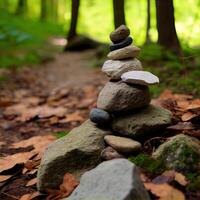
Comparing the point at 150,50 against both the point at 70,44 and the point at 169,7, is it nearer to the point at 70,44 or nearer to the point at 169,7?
the point at 169,7

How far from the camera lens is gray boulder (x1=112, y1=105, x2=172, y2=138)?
10.3ft

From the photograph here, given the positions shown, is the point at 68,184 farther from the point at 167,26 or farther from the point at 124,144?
the point at 167,26

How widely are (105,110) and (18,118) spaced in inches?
100

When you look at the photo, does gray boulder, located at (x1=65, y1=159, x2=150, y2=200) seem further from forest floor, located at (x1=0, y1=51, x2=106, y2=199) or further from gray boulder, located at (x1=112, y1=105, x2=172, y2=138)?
forest floor, located at (x1=0, y1=51, x2=106, y2=199)

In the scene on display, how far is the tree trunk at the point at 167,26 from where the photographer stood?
19.4 feet

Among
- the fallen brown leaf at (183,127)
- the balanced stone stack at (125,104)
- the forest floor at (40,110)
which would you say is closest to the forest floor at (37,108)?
the forest floor at (40,110)

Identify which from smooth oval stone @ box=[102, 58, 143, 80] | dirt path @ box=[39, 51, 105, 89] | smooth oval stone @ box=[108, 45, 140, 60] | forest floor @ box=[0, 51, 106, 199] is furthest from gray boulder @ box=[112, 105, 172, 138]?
dirt path @ box=[39, 51, 105, 89]

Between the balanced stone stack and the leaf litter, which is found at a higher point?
the balanced stone stack

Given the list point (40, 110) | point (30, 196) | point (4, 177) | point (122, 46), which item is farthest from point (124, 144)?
point (40, 110)

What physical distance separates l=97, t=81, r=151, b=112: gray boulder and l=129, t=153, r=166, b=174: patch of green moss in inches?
19.0

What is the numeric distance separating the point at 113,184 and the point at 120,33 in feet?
5.03

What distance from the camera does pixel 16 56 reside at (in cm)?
1046

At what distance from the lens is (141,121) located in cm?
316

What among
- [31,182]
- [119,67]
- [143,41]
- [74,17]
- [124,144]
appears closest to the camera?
[124,144]
